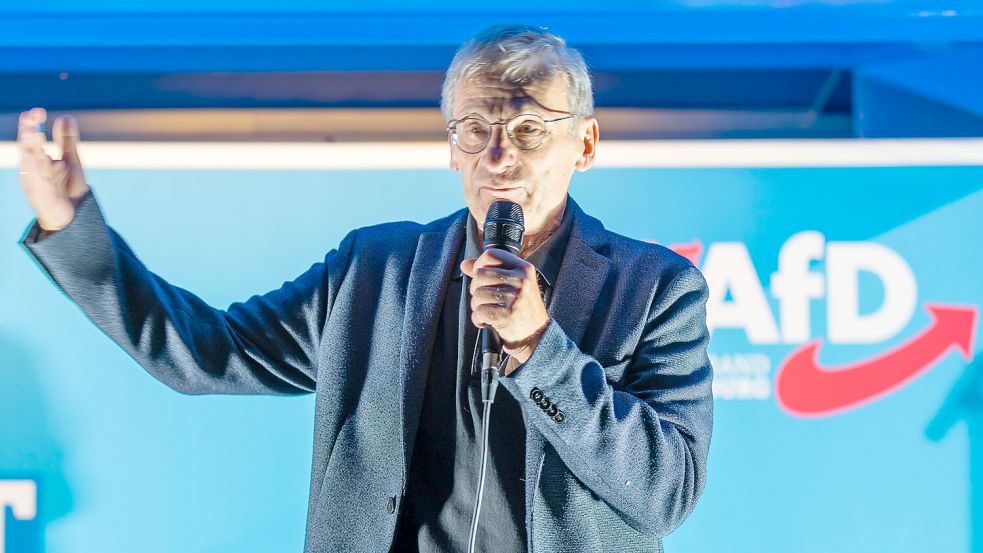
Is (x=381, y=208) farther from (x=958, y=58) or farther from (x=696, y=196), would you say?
(x=958, y=58)

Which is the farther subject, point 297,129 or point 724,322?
point 297,129

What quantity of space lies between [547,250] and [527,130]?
0.71 feet

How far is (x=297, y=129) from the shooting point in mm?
3111

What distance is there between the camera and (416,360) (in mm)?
1432

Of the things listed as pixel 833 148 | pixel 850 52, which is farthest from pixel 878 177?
pixel 850 52

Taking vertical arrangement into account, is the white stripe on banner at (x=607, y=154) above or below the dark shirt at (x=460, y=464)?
above

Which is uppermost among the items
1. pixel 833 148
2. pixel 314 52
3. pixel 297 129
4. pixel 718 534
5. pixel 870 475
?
pixel 314 52

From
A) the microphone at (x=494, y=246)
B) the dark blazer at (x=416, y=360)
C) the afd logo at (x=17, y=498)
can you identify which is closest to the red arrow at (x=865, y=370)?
the dark blazer at (x=416, y=360)

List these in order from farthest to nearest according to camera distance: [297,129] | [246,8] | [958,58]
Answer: [297,129]
[958,58]
[246,8]

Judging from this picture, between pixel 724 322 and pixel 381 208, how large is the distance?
106 cm

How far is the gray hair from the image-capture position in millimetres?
1476

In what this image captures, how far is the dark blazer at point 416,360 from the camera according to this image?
1.26m

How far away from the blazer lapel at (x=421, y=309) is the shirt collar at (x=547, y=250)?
18 millimetres

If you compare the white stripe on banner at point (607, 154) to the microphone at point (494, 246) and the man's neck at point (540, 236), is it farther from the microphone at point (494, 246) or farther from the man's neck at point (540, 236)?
the microphone at point (494, 246)
